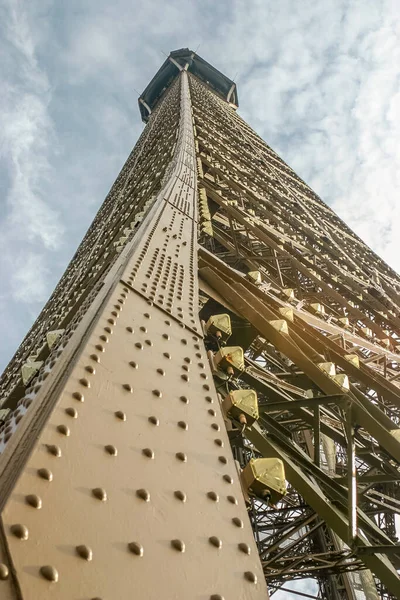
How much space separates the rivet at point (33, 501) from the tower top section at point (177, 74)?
4357 centimetres

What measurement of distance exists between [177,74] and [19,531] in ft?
151

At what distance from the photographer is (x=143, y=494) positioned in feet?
5.42

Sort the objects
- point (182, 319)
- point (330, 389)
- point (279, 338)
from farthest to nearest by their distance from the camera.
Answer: point (279, 338) → point (330, 389) → point (182, 319)

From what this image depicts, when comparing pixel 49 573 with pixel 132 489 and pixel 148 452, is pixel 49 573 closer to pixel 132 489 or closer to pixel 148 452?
pixel 132 489

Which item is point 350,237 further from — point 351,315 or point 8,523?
point 8,523

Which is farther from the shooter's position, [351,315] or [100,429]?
[351,315]

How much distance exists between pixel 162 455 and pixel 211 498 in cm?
23

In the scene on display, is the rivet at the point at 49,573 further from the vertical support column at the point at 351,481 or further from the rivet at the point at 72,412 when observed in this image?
the vertical support column at the point at 351,481

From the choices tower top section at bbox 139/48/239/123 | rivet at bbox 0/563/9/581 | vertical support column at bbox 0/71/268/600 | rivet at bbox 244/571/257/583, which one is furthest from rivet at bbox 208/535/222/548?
tower top section at bbox 139/48/239/123

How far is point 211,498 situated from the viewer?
184 centimetres

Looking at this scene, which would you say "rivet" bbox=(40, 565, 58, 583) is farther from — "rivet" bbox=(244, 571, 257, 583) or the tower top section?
the tower top section

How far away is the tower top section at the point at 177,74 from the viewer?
42031 millimetres

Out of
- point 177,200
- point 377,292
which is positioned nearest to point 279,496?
point 177,200

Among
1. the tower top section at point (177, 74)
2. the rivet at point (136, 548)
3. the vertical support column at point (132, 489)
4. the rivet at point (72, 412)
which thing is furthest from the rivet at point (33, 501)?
the tower top section at point (177, 74)
